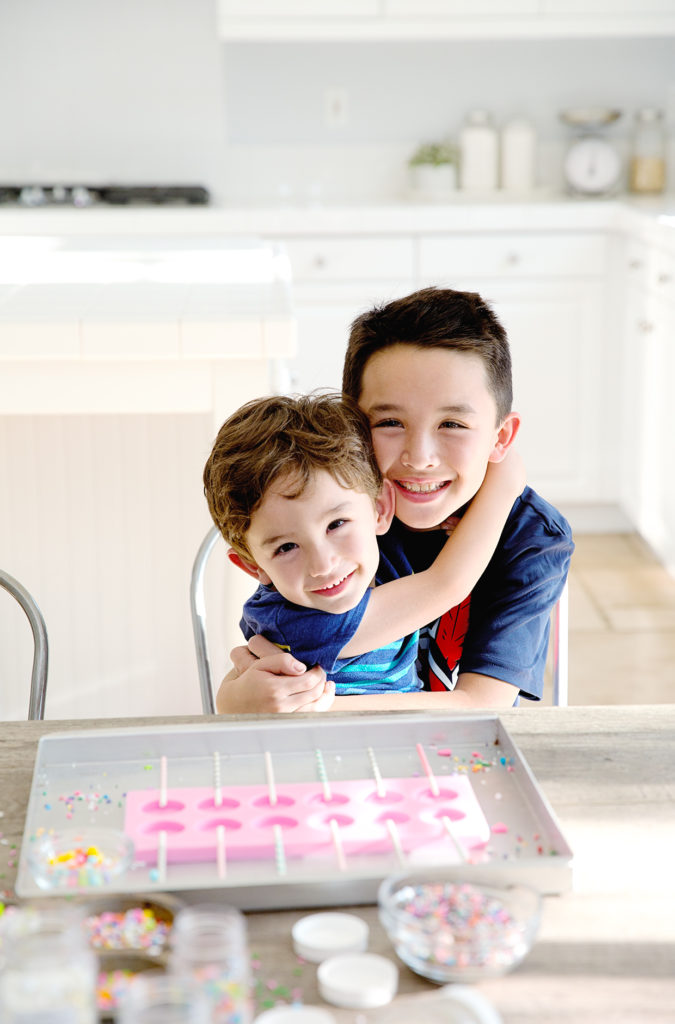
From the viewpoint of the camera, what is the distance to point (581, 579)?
355 cm

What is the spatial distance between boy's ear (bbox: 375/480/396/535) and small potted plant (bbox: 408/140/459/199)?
120 inches

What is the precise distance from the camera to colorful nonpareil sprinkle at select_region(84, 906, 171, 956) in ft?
2.10

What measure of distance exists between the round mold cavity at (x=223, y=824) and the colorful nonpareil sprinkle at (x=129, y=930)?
0.11 metres

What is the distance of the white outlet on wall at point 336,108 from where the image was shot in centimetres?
427

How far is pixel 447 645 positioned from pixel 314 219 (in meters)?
2.46

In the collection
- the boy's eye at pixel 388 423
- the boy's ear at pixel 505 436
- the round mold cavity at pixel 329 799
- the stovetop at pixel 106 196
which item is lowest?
the round mold cavity at pixel 329 799

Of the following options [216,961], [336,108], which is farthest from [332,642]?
[336,108]

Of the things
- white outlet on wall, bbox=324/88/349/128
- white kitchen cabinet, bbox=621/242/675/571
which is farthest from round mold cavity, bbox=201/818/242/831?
white outlet on wall, bbox=324/88/349/128

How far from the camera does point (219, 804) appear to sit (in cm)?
82

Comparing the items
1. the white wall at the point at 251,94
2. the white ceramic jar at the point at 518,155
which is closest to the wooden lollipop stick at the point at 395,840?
the white ceramic jar at the point at 518,155

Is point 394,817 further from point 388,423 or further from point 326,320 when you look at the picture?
point 326,320

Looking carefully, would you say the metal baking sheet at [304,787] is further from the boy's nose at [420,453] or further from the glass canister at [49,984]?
the boy's nose at [420,453]

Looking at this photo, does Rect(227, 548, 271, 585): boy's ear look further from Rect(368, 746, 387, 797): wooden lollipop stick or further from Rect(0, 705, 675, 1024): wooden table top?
Rect(368, 746, 387, 797): wooden lollipop stick

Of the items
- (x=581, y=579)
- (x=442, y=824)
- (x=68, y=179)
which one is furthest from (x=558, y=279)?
(x=442, y=824)
